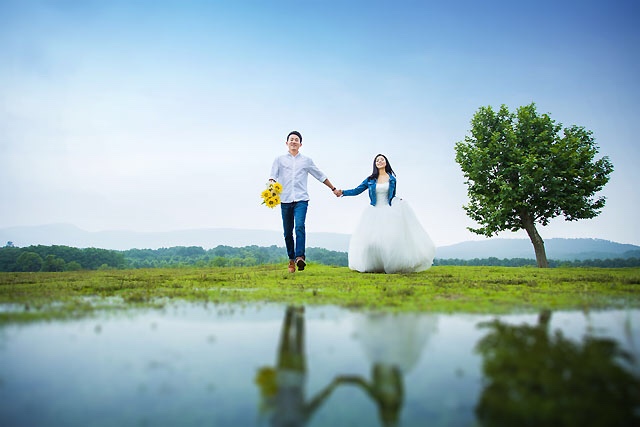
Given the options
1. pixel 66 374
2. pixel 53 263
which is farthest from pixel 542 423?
pixel 53 263

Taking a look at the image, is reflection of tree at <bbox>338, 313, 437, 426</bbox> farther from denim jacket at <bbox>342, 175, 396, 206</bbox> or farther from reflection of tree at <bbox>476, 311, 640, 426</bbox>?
denim jacket at <bbox>342, 175, 396, 206</bbox>

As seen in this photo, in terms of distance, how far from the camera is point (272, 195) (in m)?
11.4

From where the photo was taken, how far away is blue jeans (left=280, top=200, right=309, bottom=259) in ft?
36.6

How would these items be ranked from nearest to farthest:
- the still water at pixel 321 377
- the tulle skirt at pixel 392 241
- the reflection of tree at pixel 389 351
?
the still water at pixel 321 377 < the reflection of tree at pixel 389 351 < the tulle skirt at pixel 392 241

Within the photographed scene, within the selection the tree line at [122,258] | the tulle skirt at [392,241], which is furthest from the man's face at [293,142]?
the tree line at [122,258]

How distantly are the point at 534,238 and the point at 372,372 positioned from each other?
23.5 m

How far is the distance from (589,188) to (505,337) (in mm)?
23133

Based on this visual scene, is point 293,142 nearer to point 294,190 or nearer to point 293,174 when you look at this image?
point 293,174

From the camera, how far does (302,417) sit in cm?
174

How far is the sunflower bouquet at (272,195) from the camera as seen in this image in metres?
11.3

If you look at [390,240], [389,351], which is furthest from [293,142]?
[389,351]

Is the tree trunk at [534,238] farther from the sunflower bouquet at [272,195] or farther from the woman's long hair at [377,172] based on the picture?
the sunflower bouquet at [272,195]

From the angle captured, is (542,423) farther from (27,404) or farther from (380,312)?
(380,312)

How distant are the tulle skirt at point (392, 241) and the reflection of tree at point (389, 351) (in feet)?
25.3
